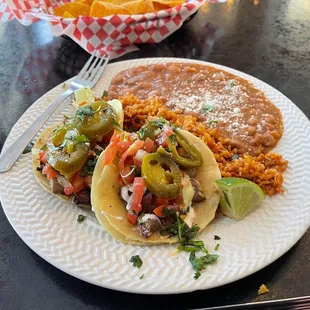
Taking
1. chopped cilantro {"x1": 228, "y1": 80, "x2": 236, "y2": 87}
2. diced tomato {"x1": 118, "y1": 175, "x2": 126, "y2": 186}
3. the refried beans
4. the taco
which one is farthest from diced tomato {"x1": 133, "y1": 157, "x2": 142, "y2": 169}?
chopped cilantro {"x1": 228, "y1": 80, "x2": 236, "y2": 87}

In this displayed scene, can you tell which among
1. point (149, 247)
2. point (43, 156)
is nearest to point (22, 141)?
point (43, 156)

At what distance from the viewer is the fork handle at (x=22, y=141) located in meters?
2.43

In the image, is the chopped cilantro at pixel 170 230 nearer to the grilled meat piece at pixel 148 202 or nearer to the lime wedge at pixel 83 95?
the grilled meat piece at pixel 148 202

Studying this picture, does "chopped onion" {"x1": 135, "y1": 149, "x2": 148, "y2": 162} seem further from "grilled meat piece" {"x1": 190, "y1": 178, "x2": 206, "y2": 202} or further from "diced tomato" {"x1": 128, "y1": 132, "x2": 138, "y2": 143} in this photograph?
"grilled meat piece" {"x1": 190, "y1": 178, "x2": 206, "y2": 202}

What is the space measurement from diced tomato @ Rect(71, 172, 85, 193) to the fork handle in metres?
0.42

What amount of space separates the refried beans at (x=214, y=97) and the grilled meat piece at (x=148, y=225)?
847 mm

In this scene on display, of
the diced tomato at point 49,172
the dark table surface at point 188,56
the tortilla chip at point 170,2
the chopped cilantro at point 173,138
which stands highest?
the tortilla chip at point 170,2

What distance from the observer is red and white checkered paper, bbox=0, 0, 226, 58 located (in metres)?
3.59

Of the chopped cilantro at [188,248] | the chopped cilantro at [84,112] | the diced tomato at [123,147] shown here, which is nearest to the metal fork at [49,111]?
the chopped cilantro at [84,112]

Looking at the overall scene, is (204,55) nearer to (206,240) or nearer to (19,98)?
(19,98)

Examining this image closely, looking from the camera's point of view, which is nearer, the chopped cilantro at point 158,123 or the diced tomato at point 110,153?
the diced tomato at point 110,153

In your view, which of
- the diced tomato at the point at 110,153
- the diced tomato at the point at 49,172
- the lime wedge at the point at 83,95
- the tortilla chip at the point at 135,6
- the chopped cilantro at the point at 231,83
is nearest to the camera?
the diced tomato at the point at 110,153

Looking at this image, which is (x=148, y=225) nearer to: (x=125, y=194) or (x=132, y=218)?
(x=132, y=218)

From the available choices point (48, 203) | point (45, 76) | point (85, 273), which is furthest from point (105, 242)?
point (45, 76)
